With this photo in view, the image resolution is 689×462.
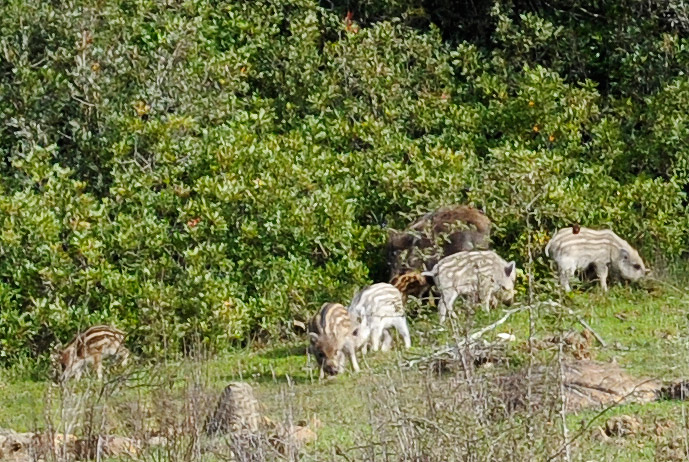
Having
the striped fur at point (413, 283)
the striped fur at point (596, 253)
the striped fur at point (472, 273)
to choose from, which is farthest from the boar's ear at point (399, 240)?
the striped fur at point (596, 253)

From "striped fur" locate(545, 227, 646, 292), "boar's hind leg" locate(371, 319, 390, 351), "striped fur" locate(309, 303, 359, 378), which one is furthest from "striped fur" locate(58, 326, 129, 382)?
"striped fur" locate(545, 227, 646, 292)

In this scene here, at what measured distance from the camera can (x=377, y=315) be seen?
14.3 meters

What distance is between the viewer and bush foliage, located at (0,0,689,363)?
1655 cm

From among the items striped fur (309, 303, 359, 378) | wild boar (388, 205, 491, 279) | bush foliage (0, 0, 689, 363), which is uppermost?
bush foliage (0, 0, 689, 363)

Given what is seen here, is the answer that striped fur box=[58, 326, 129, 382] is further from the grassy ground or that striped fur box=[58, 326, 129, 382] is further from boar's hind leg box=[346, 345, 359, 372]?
boar's hind leg box=[346, 345, 359, 372]

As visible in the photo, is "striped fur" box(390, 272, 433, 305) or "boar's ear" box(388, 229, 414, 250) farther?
"boar's ear" box(388, 229, 414, 250)

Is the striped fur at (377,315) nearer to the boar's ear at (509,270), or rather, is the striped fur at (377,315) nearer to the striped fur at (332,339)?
the striped fur at (332,339)

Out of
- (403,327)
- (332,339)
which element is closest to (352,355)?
(332,339)

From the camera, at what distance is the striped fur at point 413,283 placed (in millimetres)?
15828

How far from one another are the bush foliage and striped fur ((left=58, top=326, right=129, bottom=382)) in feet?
2.07

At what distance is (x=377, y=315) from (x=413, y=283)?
5.55 ft

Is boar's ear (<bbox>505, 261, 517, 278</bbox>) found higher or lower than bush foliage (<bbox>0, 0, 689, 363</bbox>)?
lower

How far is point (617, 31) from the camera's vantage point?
2048cm

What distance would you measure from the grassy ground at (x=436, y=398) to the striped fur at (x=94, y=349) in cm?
43
